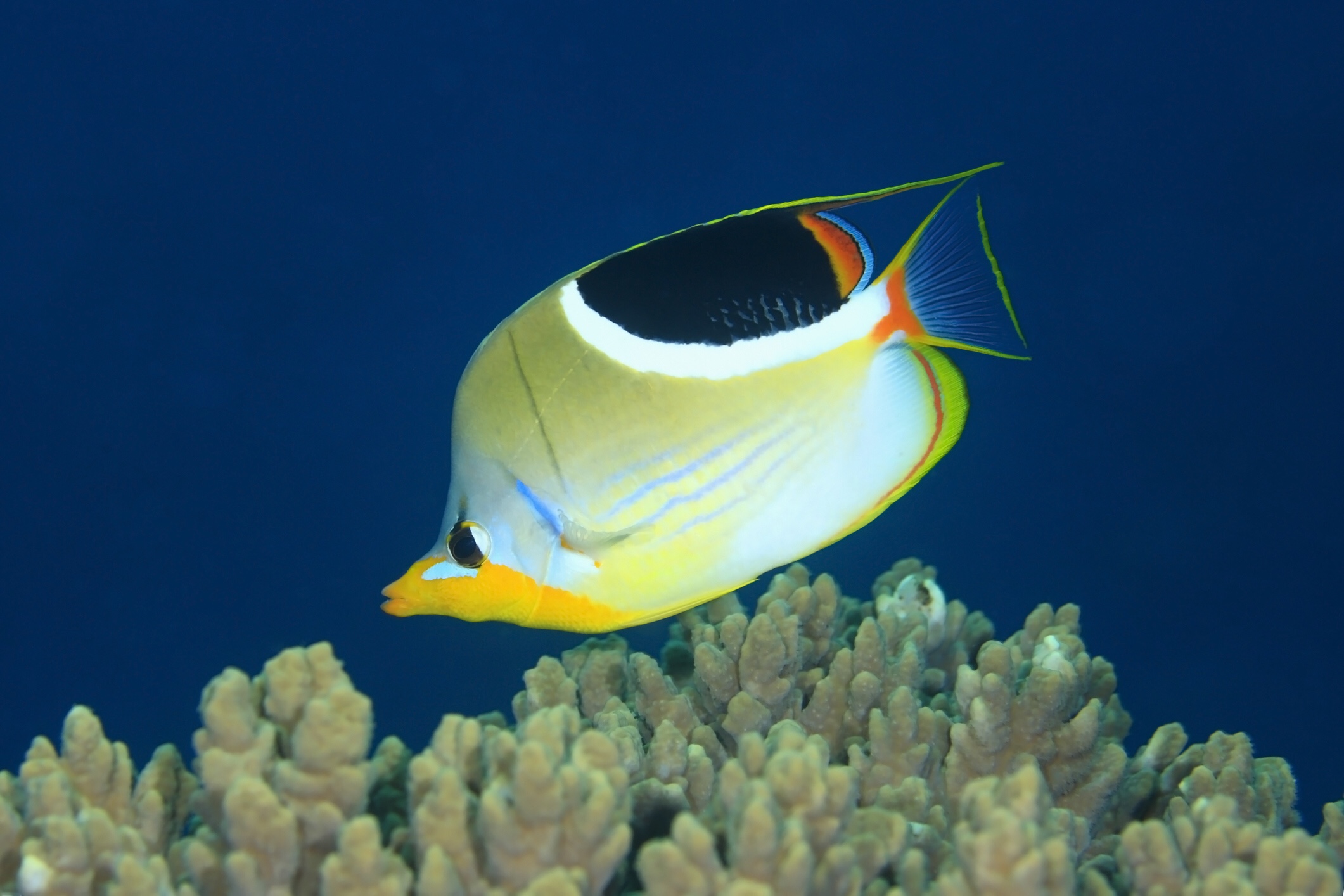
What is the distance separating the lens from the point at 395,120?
1736 centimetres

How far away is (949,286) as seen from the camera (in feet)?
4.08

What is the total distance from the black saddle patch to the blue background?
12.0 meters

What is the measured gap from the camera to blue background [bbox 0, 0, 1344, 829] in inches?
559

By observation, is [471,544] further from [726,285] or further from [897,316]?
[897,316]

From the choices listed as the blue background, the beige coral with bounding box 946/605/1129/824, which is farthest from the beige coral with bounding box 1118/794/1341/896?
the blue background

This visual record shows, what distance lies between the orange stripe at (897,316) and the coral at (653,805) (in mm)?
638

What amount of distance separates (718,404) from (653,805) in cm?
75

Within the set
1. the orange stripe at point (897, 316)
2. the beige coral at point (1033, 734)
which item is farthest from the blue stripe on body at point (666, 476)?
the beige coral at point (1033, 734)

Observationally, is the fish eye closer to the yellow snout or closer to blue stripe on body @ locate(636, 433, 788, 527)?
the yellow snout

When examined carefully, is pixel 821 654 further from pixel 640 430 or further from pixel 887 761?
pixel 640 430

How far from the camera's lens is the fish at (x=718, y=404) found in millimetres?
1227

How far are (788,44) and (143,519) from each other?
16974 millimetres

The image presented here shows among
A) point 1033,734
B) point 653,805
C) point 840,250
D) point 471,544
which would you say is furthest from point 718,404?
point 1033,734

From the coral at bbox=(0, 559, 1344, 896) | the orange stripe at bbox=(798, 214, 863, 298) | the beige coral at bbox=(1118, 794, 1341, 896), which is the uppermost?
the orange stripe at bbox=(798, 214, 863, 298)
